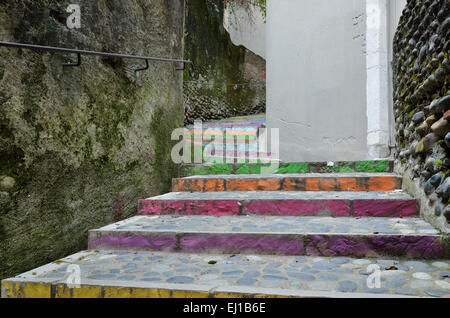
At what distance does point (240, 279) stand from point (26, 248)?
1.19m

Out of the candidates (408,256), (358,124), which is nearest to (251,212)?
(408,256)

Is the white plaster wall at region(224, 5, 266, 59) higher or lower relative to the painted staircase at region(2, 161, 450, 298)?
higher

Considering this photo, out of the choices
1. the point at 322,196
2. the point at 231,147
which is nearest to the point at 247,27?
the point at 231,147

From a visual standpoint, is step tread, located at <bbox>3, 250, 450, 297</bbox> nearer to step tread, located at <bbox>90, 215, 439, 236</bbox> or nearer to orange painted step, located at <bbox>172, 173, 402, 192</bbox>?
step tread, located at <bbox>90, 215, 439, 236</bbox>

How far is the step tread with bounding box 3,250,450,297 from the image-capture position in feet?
4.55

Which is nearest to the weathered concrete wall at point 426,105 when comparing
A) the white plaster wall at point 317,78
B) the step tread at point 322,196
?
the step tread at point 322,196

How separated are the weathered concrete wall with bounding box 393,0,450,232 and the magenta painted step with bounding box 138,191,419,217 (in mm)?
181

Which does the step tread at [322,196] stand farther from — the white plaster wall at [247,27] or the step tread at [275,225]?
the white plaster wall at [247,27]

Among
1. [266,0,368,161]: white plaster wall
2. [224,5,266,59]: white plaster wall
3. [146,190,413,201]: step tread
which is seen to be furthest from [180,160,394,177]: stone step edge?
[224,5,266,59]: white plaster wall

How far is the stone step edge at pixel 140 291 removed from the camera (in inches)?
52.7

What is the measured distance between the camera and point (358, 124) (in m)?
4.66

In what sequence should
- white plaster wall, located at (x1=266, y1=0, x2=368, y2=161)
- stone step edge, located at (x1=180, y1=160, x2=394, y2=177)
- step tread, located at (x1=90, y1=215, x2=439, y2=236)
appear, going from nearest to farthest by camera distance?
step tread, located at (x1=90, y1=215, x2=439, y2=236)
stone step edge, located at (x1=180, y1=160, x2=394, y2=177)
white plaster wall, located at (x1=266, y1=0, x2=368, y2=161)

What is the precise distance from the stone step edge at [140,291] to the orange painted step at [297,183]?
5.97 feet
